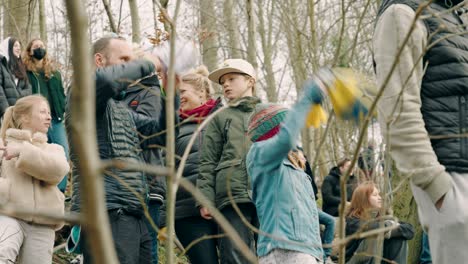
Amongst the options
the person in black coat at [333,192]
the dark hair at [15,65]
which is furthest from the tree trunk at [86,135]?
the person in black coat at [333,192]

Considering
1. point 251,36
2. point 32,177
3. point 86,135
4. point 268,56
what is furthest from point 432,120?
point 268,56

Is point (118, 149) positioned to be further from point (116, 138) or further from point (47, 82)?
point (47, 82)

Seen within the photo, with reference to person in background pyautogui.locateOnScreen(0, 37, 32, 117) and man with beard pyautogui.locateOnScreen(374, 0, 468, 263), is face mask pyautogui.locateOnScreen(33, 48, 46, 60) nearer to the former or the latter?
person in background pyautogui.locateOnScreen(0, 37, 32, 117)

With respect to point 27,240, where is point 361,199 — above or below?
below

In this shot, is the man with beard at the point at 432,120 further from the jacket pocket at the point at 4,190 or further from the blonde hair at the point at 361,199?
the blonde hair at the point at 361,199

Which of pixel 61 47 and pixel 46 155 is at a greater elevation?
pixel 61 47

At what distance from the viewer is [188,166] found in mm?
6020

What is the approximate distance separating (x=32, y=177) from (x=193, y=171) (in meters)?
1.13

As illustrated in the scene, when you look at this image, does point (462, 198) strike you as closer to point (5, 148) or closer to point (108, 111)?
point (108, 111)

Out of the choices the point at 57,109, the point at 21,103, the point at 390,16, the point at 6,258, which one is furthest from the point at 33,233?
the point at 57,109

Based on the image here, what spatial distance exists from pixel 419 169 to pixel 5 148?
315 centimetres

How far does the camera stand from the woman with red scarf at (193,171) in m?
5.57

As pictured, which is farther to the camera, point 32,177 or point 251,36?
point 251,36

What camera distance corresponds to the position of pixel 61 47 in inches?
843
